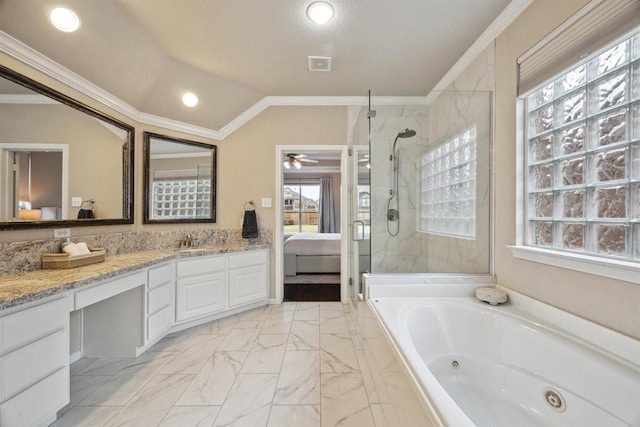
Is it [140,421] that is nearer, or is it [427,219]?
[140,421]

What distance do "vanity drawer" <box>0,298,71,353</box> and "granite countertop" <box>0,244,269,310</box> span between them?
6 cm

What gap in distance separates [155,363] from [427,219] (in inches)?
101

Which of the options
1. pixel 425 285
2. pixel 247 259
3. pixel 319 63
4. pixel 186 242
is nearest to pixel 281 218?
pixel 247 259

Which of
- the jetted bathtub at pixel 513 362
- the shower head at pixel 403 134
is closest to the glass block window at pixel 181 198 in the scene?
the shower head at pixel 403 134

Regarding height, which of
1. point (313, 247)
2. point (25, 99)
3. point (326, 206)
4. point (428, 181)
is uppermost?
point (25, 99)

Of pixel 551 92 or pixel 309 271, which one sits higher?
pixel 551 92

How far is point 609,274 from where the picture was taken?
40.2 inches

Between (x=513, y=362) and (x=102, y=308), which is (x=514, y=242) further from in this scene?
(x=102, y=308)

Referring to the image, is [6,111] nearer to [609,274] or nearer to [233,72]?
[233,72]

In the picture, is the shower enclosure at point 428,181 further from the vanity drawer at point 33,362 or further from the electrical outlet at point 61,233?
the electrical outlet at point 61,233

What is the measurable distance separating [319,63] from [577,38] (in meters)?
1.70

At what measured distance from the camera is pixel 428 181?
2373 millimetres

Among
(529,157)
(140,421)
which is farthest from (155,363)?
(529,157)

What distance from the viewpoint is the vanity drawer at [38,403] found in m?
1.07
